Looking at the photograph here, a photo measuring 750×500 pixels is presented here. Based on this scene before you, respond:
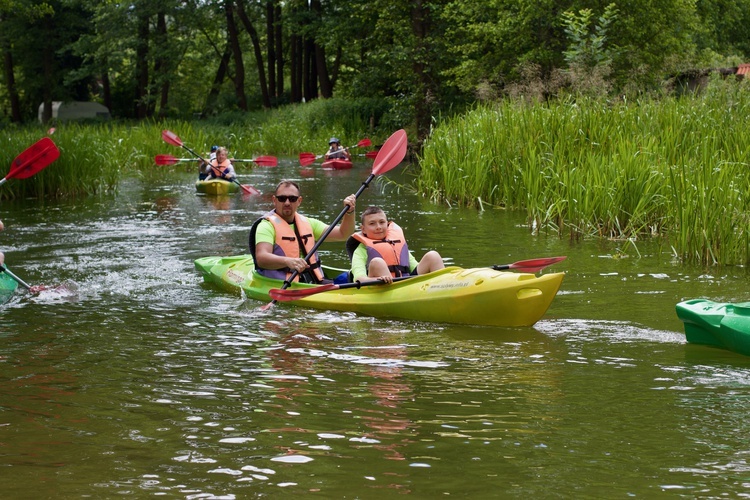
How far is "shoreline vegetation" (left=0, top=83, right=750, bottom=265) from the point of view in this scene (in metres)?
8.02

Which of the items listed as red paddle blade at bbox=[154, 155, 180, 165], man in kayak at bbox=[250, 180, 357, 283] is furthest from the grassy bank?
red paddle blade at bbox=[154, 155, 180, 165]

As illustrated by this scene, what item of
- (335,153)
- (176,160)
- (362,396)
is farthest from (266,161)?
(362,396)

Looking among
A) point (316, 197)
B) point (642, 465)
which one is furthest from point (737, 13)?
point (642, 465)

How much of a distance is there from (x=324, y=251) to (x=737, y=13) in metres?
35.6

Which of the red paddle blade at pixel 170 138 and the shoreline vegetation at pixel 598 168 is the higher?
the red paddle blade at pixel 170 138

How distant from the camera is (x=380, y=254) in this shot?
6.98 m

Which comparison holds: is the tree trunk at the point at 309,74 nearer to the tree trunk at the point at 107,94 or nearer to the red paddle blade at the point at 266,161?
the tree trunk at the point at 107,94

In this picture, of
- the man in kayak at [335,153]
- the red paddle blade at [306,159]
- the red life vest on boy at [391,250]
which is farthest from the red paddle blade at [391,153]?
the red paddle blade at [306,159]

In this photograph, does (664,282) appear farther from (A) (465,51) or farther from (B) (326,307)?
(A) (465,51)

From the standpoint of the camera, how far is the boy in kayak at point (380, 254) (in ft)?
22.6

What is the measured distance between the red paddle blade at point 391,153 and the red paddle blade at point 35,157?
312 centimetres

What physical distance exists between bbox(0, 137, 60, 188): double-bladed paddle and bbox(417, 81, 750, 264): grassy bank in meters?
4.81

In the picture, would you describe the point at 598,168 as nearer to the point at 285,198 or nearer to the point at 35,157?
the point at 285,198

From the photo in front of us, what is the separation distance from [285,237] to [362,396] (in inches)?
116
